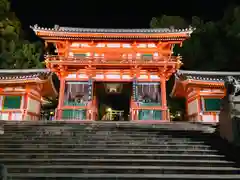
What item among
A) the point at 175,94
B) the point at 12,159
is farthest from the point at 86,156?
the point at 175,94

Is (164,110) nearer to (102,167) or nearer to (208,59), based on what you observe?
(102,167)

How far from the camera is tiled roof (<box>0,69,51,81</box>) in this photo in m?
18.9

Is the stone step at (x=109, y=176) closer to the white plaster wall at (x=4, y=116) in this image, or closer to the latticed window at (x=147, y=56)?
the white plaster wall at (x=4, y=116)

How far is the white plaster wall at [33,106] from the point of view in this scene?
63.8 feet

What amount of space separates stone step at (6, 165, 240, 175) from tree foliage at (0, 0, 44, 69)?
23919mm

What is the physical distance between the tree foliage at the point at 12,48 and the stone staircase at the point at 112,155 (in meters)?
20.4

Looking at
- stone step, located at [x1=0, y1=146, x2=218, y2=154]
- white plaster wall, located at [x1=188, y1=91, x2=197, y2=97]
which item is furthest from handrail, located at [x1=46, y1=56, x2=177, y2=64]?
stone step, located at [x1=0, y1=146, x2=218, y2=154]

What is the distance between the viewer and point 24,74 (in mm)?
20625

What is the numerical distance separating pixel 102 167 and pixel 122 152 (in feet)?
4.46

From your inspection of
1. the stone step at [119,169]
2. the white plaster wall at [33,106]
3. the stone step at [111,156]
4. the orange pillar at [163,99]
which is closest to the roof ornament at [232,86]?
the stone step at [111,156]

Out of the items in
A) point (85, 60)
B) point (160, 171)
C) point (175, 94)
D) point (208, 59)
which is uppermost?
point (208, 59)

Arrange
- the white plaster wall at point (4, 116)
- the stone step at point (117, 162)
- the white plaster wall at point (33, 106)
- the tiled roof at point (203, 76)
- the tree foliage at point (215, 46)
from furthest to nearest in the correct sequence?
the tree foliage at point (215, 46) → the white plaster wall at point (33, 106) → the tiled roof at point (203, 76) → the white plaster wall at point (4, 116) → the stone step at point (117, 162)

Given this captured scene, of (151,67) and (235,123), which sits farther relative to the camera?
(151,67)

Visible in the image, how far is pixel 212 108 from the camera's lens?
19.1 meters
